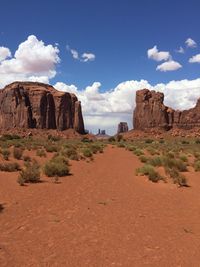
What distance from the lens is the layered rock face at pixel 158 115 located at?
401 ft

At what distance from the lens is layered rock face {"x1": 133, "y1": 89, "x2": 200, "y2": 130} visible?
122 m

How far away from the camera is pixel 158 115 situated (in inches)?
4847

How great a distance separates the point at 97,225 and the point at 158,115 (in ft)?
378

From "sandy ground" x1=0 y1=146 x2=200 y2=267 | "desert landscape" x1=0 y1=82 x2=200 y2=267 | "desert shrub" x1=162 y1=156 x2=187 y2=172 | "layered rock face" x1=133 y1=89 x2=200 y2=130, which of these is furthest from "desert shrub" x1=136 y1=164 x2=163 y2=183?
"layered rock face" x1=133 y1=89 x2=200 y2=130

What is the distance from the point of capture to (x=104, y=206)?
1245 centimetres

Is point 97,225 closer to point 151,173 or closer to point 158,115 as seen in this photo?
point 151,173

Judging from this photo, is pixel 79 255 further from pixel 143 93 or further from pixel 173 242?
pixel 143 93

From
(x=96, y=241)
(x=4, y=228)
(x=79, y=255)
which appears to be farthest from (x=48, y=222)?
(x=79, y=255)

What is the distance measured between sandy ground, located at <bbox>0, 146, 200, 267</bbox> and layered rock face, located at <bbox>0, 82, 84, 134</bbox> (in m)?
107

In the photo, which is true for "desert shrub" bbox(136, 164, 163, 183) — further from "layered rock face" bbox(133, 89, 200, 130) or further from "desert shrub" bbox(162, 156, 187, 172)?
"layered rock face" bbox(133, 89, 200, 130)

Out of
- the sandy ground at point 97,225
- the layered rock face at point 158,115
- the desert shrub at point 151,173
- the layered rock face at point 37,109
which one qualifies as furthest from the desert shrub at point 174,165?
the layered rock face at point 37,109

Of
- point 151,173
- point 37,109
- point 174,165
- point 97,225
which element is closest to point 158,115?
point 37,109

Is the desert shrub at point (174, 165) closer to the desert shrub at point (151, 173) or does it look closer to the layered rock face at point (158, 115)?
the desert shrub at point (151, 173)

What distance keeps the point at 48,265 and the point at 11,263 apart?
74 cm
